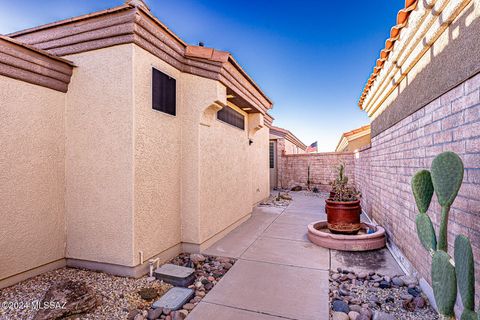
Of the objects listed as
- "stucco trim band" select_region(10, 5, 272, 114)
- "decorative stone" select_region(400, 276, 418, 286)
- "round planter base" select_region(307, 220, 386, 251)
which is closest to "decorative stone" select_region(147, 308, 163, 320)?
"decorative stone" select_region(400, 276, 418, 286)

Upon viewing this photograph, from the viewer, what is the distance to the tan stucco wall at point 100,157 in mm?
3658

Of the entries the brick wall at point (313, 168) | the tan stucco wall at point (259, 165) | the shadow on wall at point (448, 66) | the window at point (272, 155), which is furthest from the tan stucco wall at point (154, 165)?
the brick wall at point (313, 168)

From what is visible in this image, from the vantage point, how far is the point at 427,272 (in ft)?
9.93

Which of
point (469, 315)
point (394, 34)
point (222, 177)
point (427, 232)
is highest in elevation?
point (394, 34)

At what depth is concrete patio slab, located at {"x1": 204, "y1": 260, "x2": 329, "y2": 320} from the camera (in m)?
2.92

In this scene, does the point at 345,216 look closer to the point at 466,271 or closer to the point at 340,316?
the point at 340,316

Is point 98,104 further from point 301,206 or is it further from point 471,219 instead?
point 301,206

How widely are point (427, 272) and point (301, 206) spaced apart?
671 centimetres

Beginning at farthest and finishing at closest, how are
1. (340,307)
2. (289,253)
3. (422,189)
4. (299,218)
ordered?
(299,218) → (289,253) → (340,307) → (422,189)

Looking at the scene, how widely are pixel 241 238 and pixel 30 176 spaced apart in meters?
3.93

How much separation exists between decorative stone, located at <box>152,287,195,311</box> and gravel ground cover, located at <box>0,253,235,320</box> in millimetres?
60

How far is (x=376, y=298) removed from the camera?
314cm

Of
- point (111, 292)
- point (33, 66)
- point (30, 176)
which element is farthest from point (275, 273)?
point (33, 66)

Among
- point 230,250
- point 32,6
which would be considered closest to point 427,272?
point 230,250
